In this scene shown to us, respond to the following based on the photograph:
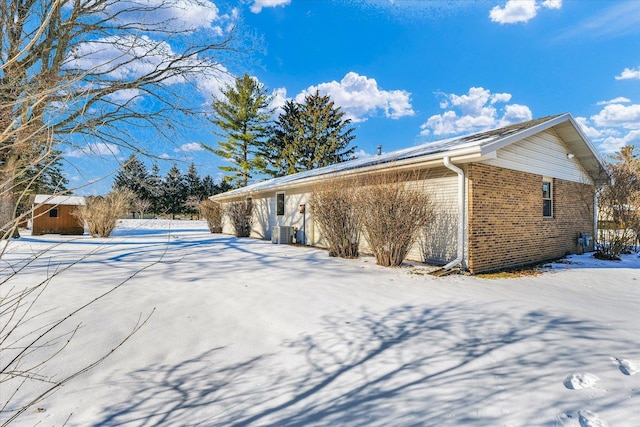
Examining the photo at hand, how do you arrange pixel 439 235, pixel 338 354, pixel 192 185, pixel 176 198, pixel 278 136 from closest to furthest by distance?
pixel 338 354
pixel 439 235
pixel 278 136
pixel 176 198
pixel 192 185

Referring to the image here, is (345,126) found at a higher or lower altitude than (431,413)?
higher

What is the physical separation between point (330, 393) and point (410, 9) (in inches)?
468

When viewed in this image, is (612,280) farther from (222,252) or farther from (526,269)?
(222,252)

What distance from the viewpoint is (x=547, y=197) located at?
388 inches

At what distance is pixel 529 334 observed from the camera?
365 centimetres

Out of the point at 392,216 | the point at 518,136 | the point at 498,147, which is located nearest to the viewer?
the point at 498,147

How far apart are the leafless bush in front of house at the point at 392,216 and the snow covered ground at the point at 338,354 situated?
173 centimetres

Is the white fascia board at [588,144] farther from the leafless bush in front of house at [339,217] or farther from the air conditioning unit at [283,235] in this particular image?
the air conditioning unit at [283,235]

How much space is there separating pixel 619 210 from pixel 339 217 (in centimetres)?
971

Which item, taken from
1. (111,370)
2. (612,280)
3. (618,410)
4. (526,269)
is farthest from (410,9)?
(111,370)

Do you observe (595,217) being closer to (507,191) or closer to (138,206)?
(507,191)

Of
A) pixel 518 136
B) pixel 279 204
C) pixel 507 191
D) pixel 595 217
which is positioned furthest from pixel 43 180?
pixel 595 217

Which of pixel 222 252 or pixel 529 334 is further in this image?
pixel 222 252

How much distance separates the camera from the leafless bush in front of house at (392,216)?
23.6 feet
